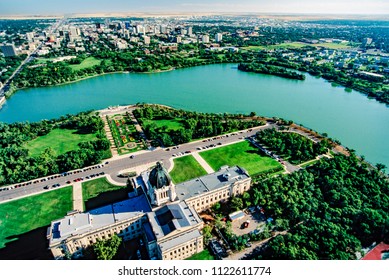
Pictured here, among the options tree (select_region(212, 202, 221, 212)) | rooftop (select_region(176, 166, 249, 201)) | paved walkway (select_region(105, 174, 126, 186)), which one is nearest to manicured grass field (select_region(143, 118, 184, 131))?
paved walkway (select_region(105, 174, 126, 186))

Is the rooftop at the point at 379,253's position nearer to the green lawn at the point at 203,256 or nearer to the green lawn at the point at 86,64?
the green lawn at the point at 203,256

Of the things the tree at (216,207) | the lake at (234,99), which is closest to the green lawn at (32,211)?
the tree at (216,207)

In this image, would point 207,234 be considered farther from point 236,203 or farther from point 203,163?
point 203,163

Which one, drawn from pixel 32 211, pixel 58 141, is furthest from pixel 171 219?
pixel 58 141

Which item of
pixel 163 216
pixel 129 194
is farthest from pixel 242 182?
pixel 129 194

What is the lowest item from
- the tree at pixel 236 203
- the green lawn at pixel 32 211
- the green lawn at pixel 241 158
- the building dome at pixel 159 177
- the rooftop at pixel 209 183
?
the green lawn at pixel 32 211

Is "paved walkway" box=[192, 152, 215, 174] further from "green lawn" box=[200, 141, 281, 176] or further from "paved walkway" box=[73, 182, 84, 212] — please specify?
"paved walkway" box=[73, 182, 84, 212]
